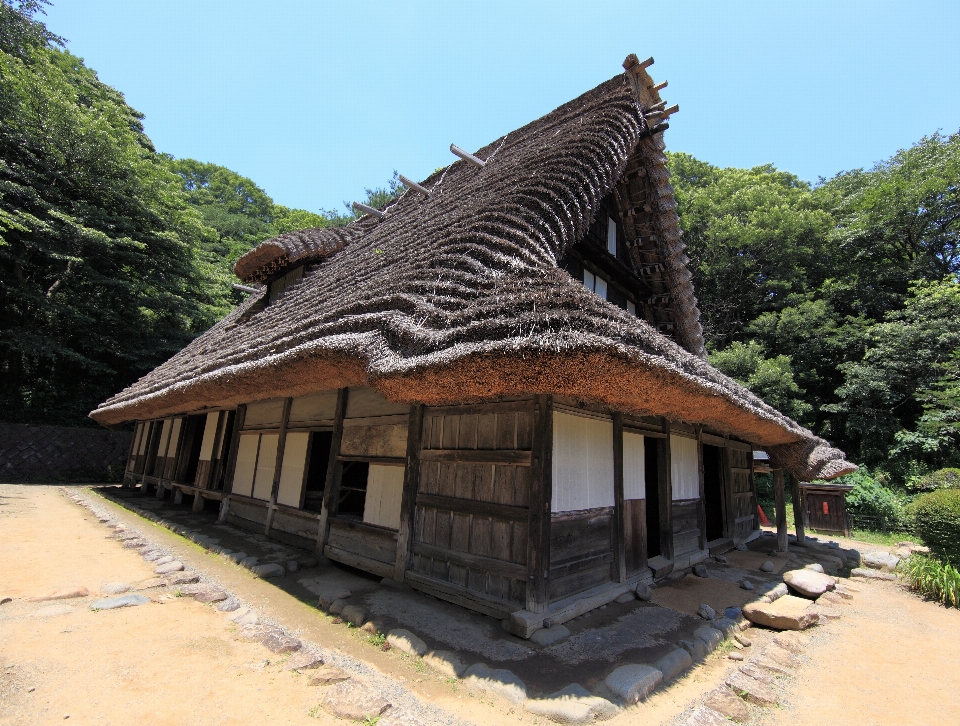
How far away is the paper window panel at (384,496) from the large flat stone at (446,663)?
178 cm

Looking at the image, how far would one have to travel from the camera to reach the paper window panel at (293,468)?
639cm

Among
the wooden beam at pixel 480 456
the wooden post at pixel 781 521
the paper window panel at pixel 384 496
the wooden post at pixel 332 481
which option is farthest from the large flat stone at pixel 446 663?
the wooden post at pixel 781 521

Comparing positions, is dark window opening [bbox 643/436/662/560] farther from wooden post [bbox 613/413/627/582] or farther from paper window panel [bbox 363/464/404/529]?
paper window panel [bbox 363/464/404/529]

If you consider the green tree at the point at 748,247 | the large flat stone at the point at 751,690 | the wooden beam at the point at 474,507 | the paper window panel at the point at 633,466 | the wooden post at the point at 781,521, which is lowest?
the large flat stone at the point at 751,690

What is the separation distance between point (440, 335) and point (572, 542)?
2.41m

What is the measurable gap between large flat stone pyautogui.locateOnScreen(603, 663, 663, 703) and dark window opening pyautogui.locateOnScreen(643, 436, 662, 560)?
302cm

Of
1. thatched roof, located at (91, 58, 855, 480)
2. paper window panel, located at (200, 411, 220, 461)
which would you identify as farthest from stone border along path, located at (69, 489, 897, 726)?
paper window panel, located at (200, 411, 220, 461)

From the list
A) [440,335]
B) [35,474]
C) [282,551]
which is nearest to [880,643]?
[440,335]

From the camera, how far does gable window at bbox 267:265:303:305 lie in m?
9.85

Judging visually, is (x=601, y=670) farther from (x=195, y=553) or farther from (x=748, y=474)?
(x=748, y=474)

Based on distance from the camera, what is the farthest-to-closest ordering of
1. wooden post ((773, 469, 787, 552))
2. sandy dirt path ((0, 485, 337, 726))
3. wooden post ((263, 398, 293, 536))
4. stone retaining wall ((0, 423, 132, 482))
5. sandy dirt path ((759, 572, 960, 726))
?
stone retaining wall ((0, 423, 132, 482)) → wooden post ((773, 469, 787, 552)) → wooden post ((263, 398, 293, 536)) → sandy dirt path ((759, 572, 960, 726)) → sandy dirt path ((0, 485, 337, 726))

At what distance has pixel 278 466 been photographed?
22.2 ft

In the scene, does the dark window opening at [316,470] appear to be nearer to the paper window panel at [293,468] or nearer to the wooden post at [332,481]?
the paper window panel at [293,468]

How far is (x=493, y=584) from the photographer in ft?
12.9
